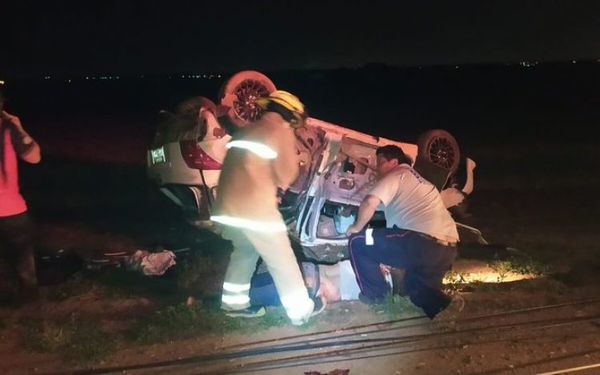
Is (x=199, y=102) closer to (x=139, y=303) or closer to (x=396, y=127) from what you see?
(x=139, y=303)

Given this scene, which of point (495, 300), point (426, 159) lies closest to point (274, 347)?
point (495, 300)

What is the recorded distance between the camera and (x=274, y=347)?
16.2 feet

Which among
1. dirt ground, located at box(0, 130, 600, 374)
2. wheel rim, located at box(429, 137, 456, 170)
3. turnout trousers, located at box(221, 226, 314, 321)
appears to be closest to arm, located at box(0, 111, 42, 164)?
dirt ground, located at box(0, 130, 600, 374)

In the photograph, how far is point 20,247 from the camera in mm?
5637

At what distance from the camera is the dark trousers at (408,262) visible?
17.6 ft

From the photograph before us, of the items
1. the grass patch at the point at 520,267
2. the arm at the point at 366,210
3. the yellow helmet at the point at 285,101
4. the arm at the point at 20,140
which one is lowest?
the grass patch at the point at 520,267

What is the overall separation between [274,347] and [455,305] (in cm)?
168

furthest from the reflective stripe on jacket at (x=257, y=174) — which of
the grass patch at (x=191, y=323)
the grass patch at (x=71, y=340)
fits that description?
the grass patch at (x=71, y=340)

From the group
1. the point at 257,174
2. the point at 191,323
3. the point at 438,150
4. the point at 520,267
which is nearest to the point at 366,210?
the point at 257,174

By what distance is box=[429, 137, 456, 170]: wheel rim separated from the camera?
7.27 meters

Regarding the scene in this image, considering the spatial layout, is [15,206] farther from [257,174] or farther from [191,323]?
[257,174]

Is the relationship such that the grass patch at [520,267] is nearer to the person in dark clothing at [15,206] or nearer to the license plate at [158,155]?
the license plate at [158,155]

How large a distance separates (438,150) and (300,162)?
1.78 metres

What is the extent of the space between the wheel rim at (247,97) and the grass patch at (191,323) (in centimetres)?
196
